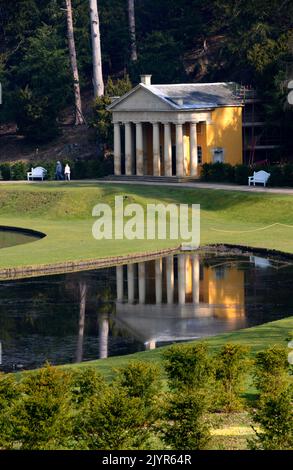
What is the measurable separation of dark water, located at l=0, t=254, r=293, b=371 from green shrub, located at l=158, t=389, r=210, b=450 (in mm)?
15164

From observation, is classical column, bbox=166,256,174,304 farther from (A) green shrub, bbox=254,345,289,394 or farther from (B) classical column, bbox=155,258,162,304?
(A) green shrub, bbox=254,345,289,394

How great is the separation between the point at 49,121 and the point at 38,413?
86.1 meters

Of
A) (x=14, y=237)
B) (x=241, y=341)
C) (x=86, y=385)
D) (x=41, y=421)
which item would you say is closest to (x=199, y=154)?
(x=14, y=237)

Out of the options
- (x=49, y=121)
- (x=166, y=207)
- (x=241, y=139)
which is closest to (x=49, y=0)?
(x=49, y=121)

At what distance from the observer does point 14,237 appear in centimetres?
7325

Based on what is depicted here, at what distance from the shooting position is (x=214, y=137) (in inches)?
3691

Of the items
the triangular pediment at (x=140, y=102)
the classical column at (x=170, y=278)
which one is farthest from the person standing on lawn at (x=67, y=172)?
the classical column at (x=170, y=278)

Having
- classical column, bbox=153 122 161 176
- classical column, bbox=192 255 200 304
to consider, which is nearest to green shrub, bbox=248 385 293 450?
classical column, bbox=192 255 200 304

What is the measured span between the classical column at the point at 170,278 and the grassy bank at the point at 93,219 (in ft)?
7.97

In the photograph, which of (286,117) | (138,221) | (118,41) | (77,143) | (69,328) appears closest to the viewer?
(69,328)

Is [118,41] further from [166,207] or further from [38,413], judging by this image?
[38,413]

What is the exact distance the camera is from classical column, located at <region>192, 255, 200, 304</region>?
53406 mm

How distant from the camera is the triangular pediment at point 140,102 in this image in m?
92.3

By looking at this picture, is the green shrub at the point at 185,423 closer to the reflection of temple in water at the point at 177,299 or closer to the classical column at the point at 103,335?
the classical column at the point at 103,335
